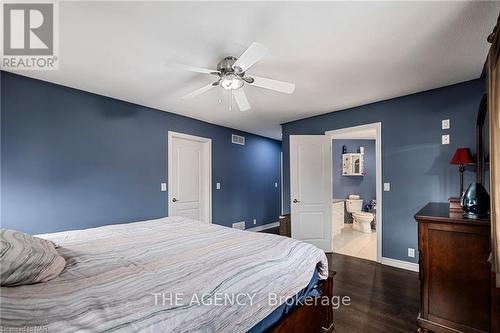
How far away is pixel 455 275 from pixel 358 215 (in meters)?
3.54

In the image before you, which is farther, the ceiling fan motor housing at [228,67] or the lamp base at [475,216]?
the ceiling fan motor housing at [228,67]

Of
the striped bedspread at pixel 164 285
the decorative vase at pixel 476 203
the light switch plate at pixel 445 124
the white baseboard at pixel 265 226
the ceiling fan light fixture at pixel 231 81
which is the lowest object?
the white baseboard at pixel 265 226

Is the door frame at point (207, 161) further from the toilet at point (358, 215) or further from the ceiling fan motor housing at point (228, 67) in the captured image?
the toilet at point (358, 215)

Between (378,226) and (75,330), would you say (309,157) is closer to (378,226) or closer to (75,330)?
(378,226)

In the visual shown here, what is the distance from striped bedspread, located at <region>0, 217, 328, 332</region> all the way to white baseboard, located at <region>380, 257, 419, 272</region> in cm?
206

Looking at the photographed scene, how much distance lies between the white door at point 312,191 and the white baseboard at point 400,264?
800 mm

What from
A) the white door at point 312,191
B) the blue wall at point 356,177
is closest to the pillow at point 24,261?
the white door at point 312,191

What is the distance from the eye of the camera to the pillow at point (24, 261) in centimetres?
90

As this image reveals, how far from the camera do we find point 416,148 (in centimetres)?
292

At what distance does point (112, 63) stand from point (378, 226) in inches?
149

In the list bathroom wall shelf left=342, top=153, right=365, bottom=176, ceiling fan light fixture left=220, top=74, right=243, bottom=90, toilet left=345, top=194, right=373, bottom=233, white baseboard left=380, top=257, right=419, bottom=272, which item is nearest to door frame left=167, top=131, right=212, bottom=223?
ceiling fan light fixture left=220, top=74, right=243, bottom=90

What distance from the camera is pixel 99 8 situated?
1.43 m

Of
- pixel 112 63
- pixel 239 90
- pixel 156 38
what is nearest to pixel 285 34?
pixel 239 90

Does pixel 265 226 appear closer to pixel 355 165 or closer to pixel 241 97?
pixel 355 165
